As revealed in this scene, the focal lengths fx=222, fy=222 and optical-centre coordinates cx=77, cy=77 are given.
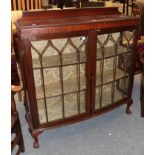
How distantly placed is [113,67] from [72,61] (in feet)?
1.49

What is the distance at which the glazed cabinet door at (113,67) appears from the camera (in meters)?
1.87

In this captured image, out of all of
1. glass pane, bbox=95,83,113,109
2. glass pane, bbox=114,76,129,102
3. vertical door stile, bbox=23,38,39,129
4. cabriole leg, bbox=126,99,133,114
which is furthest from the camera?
cabriole leg, bbox=126,99,133,114

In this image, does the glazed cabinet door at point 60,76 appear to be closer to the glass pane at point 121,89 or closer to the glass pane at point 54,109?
the glass pane at point 54,109

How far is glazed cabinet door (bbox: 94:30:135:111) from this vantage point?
187 cm

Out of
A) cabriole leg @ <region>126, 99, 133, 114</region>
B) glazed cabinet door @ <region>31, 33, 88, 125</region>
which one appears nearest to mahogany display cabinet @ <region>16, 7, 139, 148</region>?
glazed cabinet door @ <region>31, 33, 88, 125</region>

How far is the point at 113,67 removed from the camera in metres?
2.04

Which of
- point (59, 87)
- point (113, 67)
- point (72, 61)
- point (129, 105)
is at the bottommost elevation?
point (129, 105)

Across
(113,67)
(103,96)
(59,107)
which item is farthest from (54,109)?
(113,67)

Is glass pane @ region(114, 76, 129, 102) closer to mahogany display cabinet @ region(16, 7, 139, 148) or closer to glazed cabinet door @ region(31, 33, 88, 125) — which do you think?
mahogany display cabinet @ region(16, 7, 139, 148)

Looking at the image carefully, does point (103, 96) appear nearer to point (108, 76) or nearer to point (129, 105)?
point (108, 76)

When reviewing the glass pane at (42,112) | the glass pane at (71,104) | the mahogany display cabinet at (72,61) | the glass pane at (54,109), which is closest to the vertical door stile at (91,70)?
the mahogany display cabinet at (72,61)
